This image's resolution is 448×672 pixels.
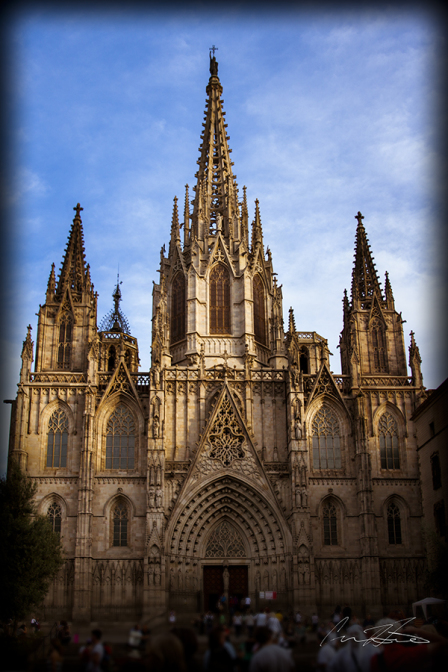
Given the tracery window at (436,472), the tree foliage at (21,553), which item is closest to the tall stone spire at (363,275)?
the tracery window at (436,472)

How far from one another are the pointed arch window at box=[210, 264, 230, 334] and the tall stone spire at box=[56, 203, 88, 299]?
828 cm

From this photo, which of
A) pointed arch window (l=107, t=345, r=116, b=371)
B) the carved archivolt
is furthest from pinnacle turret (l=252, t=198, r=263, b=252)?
the carved archivolt

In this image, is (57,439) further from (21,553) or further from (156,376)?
(21,553)

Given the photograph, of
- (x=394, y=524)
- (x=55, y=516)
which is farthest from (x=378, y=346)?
(x=55, y=516)

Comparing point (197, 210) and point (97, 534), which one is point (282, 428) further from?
point (197, 210)

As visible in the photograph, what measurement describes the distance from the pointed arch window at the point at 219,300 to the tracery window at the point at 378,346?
366 inches

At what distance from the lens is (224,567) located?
39.6 m

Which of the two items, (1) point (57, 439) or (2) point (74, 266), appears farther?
(2) point (74, 266)

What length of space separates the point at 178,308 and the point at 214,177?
11.3 meters

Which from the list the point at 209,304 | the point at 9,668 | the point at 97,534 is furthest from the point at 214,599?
the point at 9,668

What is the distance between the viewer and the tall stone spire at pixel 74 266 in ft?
153

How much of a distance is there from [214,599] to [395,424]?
47.6 feet

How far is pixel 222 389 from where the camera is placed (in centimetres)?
4194

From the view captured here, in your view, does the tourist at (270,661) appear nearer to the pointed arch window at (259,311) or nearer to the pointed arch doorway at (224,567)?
the pointed arch doorway at (224,567)
